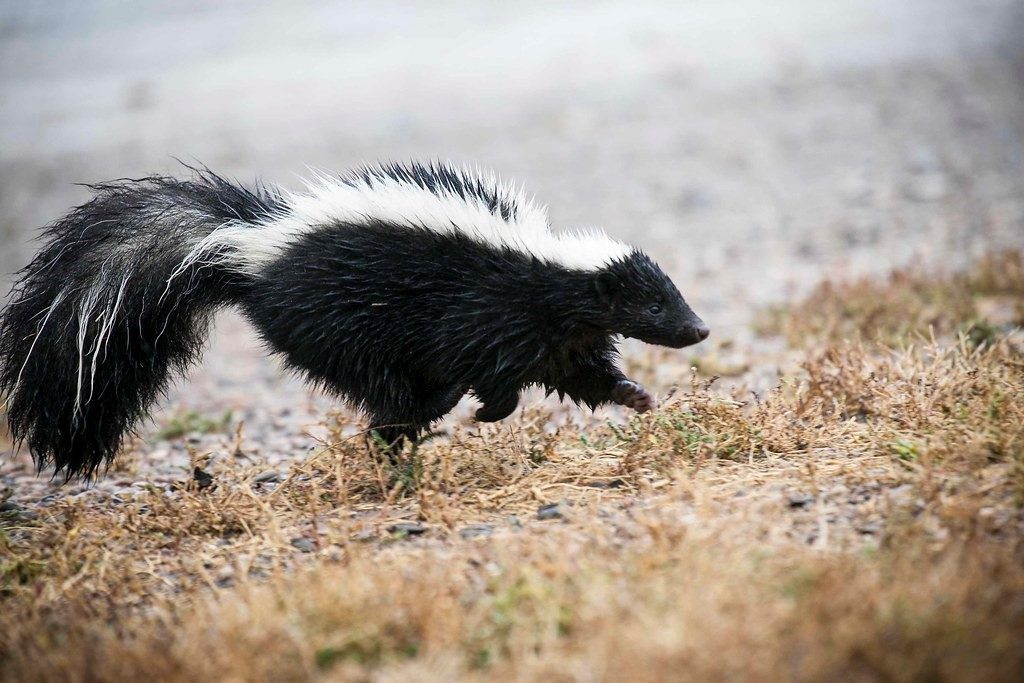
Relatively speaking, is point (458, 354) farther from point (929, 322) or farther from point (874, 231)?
point (874, 231)

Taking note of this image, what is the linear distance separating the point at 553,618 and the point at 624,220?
10276 mm

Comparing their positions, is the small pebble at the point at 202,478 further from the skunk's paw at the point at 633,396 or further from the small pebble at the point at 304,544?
the skunk's paw at the point at 633,396

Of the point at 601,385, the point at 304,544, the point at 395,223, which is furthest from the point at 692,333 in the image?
the point at 304,544

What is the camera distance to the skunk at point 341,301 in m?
5.60

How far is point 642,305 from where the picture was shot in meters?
5.77

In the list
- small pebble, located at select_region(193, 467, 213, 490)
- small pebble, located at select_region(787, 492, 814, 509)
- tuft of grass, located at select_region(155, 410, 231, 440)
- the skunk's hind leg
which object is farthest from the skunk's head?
tuft of grass, located at select_region(155, 410, 231, 440)

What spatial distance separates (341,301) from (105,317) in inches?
50.3

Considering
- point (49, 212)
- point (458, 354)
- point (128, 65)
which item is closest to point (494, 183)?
point (458, 354)

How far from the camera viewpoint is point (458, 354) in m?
5.65

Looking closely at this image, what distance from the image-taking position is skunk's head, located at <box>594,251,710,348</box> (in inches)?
225

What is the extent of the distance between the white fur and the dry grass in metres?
1.03

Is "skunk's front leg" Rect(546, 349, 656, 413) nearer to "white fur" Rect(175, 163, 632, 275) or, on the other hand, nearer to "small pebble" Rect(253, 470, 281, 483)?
"white fur" Rect(175, 163, 632, 275)

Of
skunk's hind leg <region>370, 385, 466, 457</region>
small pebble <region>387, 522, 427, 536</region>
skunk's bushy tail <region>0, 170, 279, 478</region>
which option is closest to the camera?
small pebble <region>387, 522, 427, 536</region>

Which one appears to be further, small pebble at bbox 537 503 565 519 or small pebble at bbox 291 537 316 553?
small pebble at bbox 537 503 565 519
